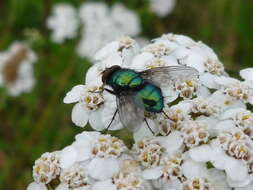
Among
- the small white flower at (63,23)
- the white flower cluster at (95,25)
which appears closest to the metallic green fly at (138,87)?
the white flower cluster at (95,25)

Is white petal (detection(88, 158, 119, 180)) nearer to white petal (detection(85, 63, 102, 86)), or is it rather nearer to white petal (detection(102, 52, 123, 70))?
white petal (detection(85, 63, 102, 86))

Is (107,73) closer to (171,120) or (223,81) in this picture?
(171,120)

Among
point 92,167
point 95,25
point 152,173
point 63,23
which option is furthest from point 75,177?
point 63,23

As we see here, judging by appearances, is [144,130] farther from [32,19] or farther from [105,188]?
[32,19]

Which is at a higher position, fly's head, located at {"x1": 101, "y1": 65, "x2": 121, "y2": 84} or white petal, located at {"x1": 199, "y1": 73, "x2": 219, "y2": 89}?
white petal, located at {"x1": 199, "y1": 73, "x2": 219, "y2": 89}

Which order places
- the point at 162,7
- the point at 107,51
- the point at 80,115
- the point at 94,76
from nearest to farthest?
the point at 80,115
the point at 94,76
the point at 107,51
the point at 162,7

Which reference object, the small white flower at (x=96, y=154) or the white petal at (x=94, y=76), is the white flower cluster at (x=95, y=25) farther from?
the small white flower at (x=96, y=154)

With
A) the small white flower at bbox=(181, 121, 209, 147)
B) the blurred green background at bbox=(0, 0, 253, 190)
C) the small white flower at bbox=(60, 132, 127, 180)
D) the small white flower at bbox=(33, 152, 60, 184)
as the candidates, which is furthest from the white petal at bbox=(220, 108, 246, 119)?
the blurred green background at bbox=(0, 0, 253, 190)

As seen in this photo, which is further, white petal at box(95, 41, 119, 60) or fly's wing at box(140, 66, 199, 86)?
white petal at box(95, 41, 119, 60)
